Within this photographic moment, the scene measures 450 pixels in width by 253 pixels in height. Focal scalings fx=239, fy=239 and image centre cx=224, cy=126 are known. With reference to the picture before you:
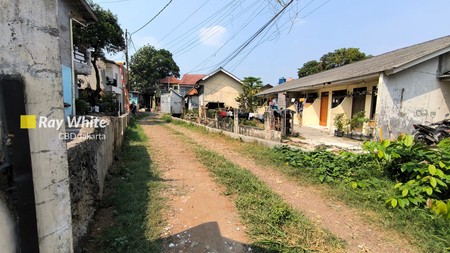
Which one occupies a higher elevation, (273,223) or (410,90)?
(410,90)

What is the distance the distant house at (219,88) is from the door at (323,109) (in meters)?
10.1

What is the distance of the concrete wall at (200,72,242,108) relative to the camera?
22.6 metres

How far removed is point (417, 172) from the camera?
4309mm

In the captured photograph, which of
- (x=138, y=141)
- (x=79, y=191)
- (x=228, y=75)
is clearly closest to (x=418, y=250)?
(x=79, y=191)

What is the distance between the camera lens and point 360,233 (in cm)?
326

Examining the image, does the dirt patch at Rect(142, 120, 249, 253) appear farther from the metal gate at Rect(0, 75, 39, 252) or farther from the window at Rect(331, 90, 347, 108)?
the window at Rect(331, 90, 347, 108)

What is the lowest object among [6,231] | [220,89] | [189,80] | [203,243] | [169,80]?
[203,243]

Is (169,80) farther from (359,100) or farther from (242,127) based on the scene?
(359,100)

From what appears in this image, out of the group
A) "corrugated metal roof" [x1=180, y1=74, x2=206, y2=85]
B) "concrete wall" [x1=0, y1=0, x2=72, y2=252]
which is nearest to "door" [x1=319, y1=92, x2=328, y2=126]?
"concrete wall" [x1=0, y1=0, x2=72, y2=252]

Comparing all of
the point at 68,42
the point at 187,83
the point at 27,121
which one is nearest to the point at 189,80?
the point at 187,83

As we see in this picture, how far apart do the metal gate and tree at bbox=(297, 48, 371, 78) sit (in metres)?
33.8

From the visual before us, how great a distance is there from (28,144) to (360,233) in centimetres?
377

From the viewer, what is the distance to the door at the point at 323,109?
43.0ft

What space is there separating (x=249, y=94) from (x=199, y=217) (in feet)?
52.0
